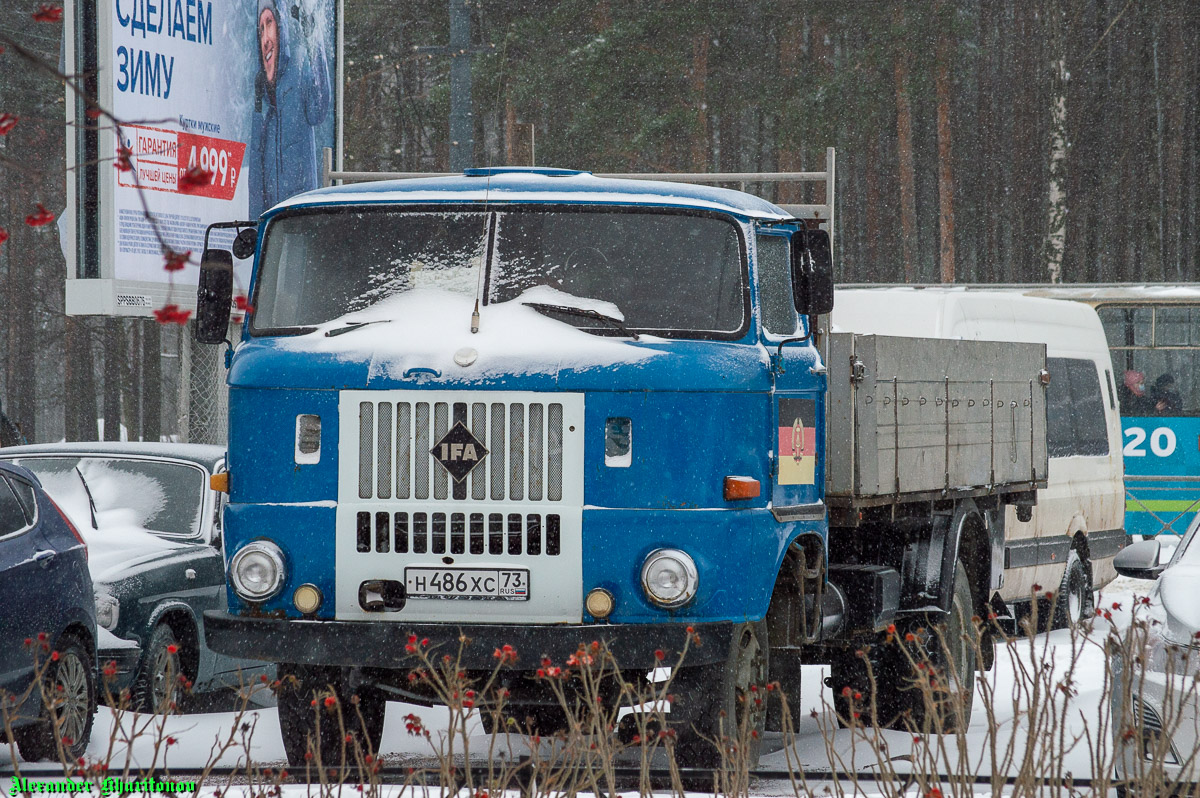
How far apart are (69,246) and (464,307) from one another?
7.22m

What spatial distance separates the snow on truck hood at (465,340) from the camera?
7441 mm

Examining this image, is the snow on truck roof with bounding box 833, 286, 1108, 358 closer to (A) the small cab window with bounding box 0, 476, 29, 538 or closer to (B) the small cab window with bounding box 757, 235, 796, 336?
(B) the small cab window with bounding box 757, 235, 796, 336

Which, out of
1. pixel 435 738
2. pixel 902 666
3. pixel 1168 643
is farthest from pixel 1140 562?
pixel 435 738

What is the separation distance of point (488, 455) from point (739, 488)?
103 centimetres

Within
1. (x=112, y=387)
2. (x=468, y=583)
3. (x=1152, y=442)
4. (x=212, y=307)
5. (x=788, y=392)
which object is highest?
(x=212, y=307)

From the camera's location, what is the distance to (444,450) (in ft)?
24.4

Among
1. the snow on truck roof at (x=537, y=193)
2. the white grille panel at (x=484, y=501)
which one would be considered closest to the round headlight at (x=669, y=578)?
the white grille panel at (x=484, y=501)

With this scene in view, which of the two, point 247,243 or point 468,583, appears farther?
point 247,243

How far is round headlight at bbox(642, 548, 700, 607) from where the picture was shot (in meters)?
7.39

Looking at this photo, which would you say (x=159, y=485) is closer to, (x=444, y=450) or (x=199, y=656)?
(x=199, y=656)

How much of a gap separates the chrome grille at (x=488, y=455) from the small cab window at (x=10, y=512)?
222 cm

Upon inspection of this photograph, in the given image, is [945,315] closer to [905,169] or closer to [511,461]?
[511,461]

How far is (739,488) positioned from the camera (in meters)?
7.54

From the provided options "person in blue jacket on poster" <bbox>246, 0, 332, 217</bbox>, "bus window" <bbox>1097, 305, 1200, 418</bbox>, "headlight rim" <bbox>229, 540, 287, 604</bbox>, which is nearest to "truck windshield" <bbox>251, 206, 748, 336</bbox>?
"headlight rim" <bbox>229, 540, 287, 604</bbox>
